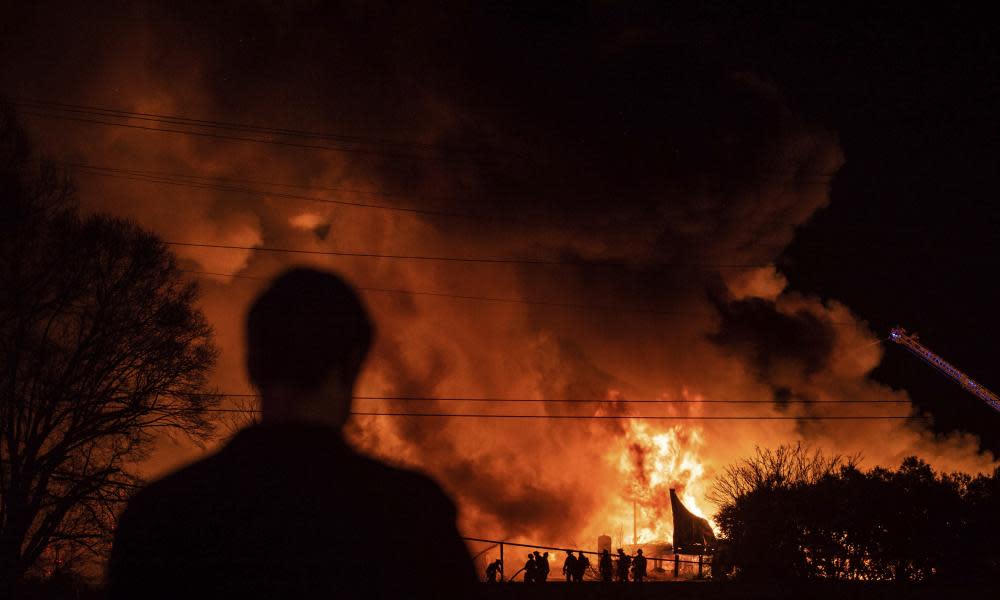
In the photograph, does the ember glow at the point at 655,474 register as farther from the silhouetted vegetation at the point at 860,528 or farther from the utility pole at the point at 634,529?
the silhouetted vegetation at the point at 860,528

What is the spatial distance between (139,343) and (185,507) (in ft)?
65.7

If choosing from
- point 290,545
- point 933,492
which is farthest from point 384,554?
point 933,492

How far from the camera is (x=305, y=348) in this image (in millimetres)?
1681

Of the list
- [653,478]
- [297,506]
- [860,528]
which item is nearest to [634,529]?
[653,478]

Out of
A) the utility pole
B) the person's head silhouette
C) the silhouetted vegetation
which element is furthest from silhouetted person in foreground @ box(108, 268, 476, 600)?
the utility pole

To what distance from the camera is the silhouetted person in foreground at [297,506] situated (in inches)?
57.0

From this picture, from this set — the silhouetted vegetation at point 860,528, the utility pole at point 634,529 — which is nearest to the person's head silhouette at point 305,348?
the silhouetted vegetation at point 860,528

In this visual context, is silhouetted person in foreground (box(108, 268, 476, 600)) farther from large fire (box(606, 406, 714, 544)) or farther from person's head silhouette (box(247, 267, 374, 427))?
large fire (box(606, 406, 714, 544))

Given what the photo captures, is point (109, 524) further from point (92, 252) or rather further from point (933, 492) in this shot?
point (933, 492)

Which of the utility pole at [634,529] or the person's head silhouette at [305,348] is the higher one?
the person's head silhouette at [305,348]

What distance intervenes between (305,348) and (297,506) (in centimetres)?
38

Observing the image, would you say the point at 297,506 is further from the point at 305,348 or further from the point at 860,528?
the point at 860,528

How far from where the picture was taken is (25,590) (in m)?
16.3

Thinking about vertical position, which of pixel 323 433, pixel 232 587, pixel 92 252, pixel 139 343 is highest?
pixel 92 252
